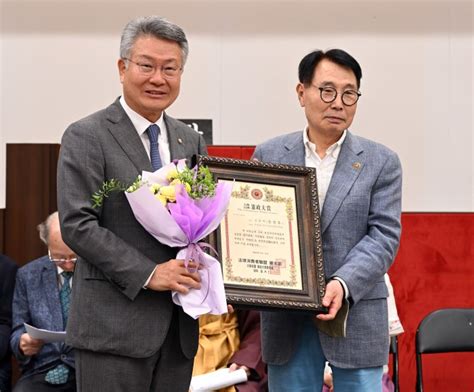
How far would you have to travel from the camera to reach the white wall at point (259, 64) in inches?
230

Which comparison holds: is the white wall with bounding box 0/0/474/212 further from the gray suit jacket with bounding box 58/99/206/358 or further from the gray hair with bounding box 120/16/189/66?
the gray suit jacket with bounding box 58/99/206/358

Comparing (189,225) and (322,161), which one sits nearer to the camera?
(189,225)

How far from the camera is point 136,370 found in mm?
2562

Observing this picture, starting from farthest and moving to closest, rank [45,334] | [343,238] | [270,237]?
1. [45,334]
2. [343,238]
3. [270,237]

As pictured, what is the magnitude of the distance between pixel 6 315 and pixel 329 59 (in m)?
2.15

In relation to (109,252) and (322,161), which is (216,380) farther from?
(109,252)

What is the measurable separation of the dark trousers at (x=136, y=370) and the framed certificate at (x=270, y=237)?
0.25m

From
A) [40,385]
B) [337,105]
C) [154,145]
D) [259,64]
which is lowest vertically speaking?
[40,385]

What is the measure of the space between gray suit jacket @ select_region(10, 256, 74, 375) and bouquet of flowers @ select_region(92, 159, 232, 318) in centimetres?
169

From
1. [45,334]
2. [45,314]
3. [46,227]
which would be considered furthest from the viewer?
[46,227]

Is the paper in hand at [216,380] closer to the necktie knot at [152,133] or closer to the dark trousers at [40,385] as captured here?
the dark trousers at [40,385]

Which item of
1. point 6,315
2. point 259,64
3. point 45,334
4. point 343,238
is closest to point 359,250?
point 343,238

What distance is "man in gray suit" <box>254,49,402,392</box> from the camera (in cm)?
297

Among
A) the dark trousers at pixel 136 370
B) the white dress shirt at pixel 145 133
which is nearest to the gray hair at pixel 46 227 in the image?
the white dress shirt at pixel 145 133
